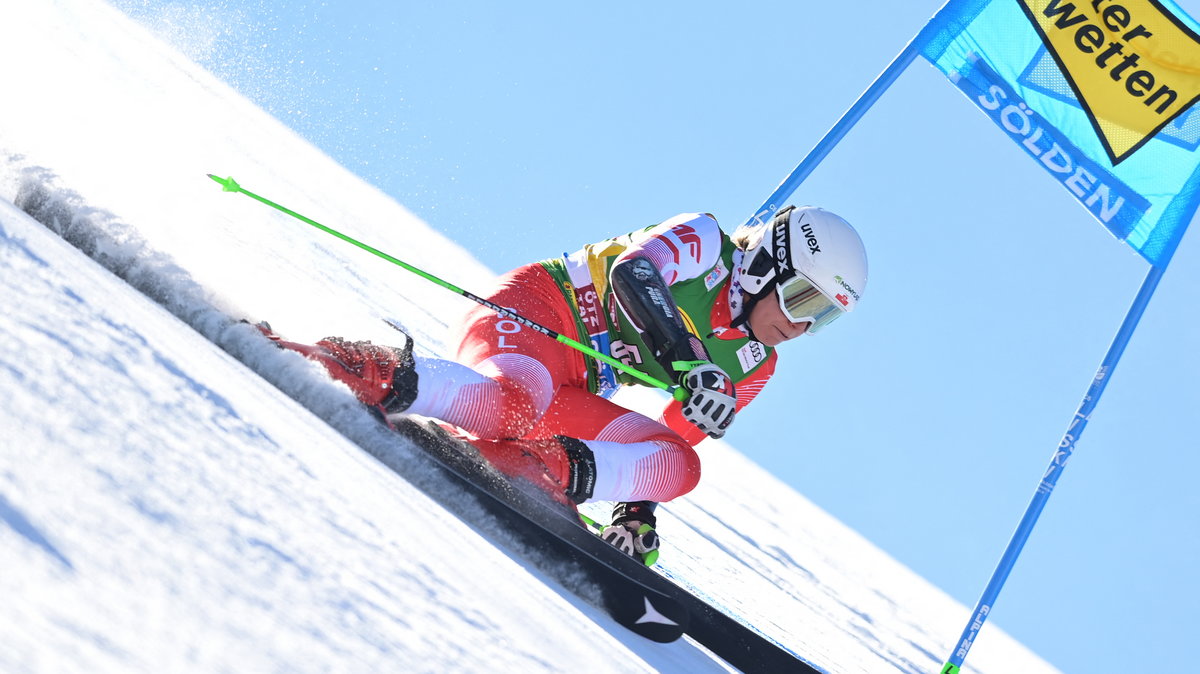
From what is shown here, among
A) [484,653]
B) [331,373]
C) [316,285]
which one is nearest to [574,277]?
[331,373]

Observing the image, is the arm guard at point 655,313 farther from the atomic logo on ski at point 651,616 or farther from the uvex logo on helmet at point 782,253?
the atomic logo on ski at point 651,616

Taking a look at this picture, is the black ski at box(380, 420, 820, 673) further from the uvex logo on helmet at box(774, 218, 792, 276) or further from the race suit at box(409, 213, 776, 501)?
the uvex logo on helmet at box(774, 218, 792, 276)

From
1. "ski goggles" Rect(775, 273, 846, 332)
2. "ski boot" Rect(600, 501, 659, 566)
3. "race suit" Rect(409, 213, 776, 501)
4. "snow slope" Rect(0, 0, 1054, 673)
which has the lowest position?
"snow slope" Rect(0, 0, 1054, 673)

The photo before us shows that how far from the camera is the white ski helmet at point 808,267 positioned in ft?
14.9

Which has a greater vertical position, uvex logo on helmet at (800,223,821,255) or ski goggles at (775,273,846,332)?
uvex logo on helmet at (800,223,821,255)

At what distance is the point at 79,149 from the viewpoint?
6.37 meters

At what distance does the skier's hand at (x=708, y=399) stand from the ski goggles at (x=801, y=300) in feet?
2.26

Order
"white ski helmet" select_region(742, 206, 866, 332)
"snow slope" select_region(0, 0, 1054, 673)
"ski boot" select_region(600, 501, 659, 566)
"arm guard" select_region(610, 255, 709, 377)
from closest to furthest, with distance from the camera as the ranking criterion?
1. "snow slope" select_region(0, 0, 1054, 673)
2. "arm guard" select_region(610, 255, 709, 377)
3. "ski boot" select_region(600, 501, 659, 566)
4. "white ski helmet" select_region(742, 206, 866, 332)

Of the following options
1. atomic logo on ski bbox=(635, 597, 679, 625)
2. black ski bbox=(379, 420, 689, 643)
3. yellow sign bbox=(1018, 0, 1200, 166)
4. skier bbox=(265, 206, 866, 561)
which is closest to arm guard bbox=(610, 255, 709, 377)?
skier bbox=(265, 206, 866, 561)

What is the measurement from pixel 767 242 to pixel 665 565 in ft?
5.96

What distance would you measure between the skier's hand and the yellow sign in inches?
131

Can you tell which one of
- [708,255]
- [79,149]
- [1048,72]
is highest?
[1048,72]

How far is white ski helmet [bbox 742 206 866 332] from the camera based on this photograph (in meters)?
4.55

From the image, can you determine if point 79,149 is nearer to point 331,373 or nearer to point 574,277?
point 574,277
